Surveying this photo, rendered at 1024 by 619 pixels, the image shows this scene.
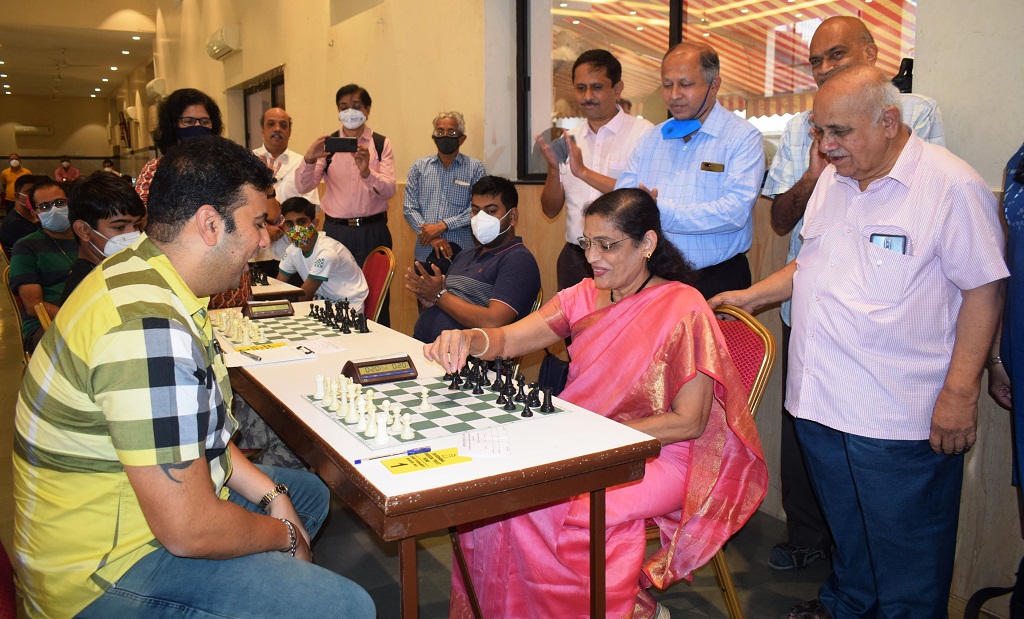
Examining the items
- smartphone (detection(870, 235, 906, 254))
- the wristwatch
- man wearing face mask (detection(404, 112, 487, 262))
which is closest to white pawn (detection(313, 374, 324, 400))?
the wristwatch

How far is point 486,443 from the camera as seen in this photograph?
1.65 metres

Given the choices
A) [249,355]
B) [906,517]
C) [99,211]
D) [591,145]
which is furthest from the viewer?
[591,145]

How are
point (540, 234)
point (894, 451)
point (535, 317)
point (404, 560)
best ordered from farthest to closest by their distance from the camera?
point (540, 234), point (535, 317), point (894, 451), point (404, 560)

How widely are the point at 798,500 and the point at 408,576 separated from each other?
1.95 m

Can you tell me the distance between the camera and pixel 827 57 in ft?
8.54

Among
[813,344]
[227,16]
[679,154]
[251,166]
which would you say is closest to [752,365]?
[813,344]

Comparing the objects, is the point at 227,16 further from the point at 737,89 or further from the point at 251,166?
the point at 251,166

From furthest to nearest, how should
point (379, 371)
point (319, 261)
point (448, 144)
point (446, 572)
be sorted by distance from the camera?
point (448, 144), point (319, 261), point (446, 572), point (379, 371)

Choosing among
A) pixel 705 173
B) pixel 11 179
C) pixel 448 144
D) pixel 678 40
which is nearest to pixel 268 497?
pixel 705 173

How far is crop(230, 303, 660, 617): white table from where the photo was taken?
1424 mm

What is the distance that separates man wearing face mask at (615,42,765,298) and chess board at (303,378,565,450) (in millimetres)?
1230

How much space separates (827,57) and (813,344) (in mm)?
1098

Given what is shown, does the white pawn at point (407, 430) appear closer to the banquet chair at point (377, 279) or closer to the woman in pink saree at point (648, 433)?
the woman in pink saree at point (648, 433)

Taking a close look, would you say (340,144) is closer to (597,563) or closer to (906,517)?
(597,563)
